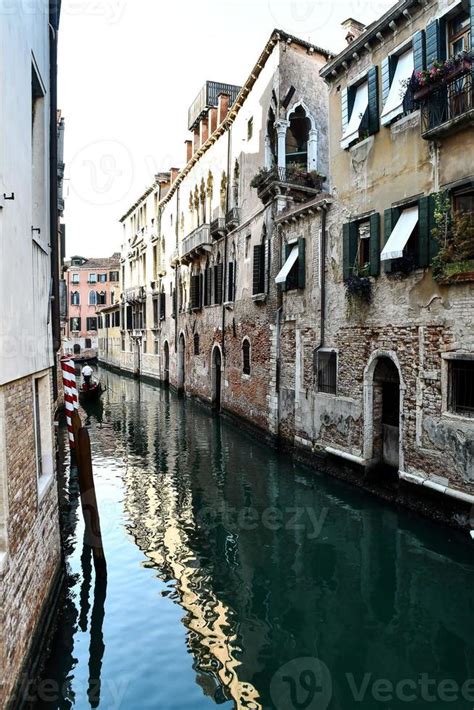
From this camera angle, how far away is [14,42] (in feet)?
13.1

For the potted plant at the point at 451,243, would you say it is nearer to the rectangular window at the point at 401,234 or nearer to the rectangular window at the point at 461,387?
the rectangular window at the point at 401,234

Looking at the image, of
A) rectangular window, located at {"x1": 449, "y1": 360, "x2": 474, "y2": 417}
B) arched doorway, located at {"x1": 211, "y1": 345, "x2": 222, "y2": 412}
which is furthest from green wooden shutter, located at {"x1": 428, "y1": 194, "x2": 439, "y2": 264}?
arched doorway, located at {"x1": 211, "y1": 345, "x2": 222, "y2": 412}

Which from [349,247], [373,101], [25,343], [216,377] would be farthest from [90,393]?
[25,343]

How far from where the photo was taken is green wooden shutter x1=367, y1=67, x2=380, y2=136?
924 cm

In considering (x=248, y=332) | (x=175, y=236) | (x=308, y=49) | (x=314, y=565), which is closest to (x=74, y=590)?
(x=314, y=565)

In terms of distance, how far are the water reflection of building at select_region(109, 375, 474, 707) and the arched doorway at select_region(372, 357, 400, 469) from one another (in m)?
0.86

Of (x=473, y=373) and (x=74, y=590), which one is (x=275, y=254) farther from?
(x=74, y=590)

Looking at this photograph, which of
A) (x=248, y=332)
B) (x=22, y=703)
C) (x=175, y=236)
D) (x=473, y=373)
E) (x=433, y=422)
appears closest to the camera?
(x=22, y=703)

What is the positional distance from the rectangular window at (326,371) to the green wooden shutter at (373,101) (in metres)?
3.95

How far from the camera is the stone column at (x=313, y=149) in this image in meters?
14.1

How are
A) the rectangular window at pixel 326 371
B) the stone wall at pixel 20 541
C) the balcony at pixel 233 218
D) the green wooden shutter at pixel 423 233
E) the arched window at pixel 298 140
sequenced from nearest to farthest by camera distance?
the stone wall at pixel 20 541 < the green wooden shutter at pixel 423 233 < the rectangular window at pixel 326 371 < the arched window at pixel 298 140 < the balcony at pixel 233 218

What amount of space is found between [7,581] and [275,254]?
10782 millimetres

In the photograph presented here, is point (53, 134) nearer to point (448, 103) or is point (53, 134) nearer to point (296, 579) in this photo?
point (448, 103)

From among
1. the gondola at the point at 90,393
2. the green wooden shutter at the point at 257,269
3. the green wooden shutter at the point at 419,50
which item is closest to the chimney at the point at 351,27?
the green wooden shutter at the point at 419,50
